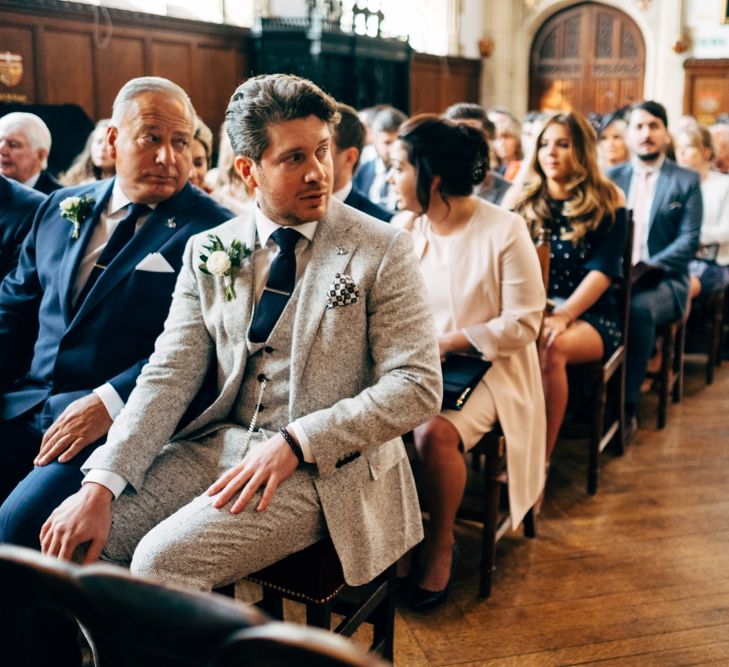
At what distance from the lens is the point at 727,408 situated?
484 centimetres

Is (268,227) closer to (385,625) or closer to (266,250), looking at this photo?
(266,250)

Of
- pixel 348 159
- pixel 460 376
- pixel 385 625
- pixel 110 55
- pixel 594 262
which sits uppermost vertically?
pixel 110 55

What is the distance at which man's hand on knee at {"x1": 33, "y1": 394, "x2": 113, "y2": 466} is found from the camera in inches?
84.1

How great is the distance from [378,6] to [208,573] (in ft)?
38.0

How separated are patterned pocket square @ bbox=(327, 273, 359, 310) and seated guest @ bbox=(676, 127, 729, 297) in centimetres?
414

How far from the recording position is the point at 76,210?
2.52 m

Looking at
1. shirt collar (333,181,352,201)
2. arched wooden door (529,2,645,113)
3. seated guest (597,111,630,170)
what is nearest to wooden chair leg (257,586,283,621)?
shirt collar (333,181,352,201)

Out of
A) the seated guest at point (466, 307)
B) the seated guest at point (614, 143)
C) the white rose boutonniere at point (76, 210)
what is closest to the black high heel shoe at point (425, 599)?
the seated guest at point (466, 307)

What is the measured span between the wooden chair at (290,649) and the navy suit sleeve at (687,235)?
4389 mm

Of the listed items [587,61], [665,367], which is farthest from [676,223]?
[587,61]

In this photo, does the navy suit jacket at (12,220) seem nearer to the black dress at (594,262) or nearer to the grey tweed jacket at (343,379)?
the grey tweed jacket at (343,379)

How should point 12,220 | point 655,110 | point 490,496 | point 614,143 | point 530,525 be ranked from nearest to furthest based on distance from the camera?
point 490,496
point 12,220
point 530,525
point 655,110
point 614,143

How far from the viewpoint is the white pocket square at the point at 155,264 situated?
2.40 metres

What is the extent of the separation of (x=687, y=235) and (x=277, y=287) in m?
3.44
